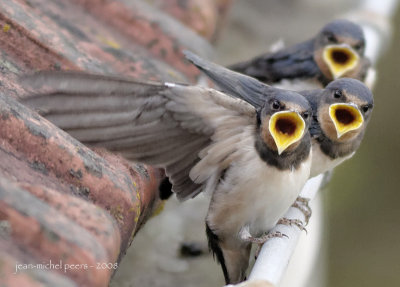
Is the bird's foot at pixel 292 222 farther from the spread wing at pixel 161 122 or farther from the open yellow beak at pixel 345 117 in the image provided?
the open yellow beak at pixel 345 117

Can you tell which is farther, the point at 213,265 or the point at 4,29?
the point at 213,265

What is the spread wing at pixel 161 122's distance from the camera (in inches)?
Answer: 70.9

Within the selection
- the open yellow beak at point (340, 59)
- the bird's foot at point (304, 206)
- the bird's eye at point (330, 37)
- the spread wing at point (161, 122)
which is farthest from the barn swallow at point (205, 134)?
the bird's eye at point (330, 37)

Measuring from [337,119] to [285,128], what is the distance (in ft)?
Answer: 1.34

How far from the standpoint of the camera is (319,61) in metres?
3.19

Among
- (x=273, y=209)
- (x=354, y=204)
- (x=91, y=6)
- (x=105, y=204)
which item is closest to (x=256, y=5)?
(x=354, y=204)

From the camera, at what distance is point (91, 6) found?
236 centimetres

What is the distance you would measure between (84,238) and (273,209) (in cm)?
85

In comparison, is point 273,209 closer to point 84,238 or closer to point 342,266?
point 84,238

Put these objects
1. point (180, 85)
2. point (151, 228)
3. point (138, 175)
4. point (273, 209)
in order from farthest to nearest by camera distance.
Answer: point (151, 228) → point (273, 209) → point (180, 85) → point (138, 175)

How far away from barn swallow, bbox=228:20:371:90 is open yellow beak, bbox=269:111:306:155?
1144 mm

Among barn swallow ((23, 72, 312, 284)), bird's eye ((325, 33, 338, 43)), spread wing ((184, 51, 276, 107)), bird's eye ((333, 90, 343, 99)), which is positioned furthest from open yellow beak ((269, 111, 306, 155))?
bird's eye ((325, 33, 338, 43))

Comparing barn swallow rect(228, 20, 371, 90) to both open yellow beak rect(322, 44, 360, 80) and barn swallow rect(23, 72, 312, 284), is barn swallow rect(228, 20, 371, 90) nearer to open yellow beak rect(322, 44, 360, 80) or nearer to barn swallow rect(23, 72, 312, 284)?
open yellow beak rect(322, 44, 360, 80)

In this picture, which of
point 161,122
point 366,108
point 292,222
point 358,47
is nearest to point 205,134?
point 161,122
